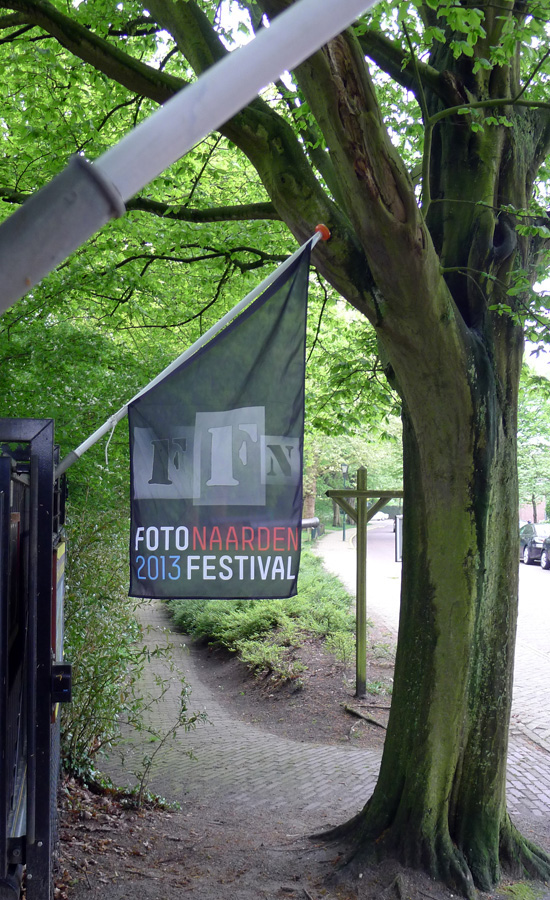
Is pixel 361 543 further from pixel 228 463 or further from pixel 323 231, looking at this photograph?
pixel 228 463

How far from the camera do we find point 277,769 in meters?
7.83

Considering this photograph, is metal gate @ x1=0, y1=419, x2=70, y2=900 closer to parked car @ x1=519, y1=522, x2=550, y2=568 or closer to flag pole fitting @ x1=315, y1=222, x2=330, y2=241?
flag pole fitting @ x1=315, y1=222, x2=330, y2=241

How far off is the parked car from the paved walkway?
763 inches

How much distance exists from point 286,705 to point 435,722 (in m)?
5.73

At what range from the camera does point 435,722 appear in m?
4.98

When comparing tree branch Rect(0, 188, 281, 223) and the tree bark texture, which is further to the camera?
tree branch Rect(0, 188, 281, 223)

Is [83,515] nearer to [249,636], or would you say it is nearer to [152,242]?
[152,242]

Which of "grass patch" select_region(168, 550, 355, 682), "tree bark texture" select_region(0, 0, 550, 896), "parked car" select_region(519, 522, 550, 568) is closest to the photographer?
"tree bark texture" select_region(0, 0, 550, 896)

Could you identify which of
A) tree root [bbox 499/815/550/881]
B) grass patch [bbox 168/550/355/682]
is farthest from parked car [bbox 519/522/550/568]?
tree root [bbox 499/815/550/881]

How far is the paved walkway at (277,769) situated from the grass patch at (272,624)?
135 centimetres

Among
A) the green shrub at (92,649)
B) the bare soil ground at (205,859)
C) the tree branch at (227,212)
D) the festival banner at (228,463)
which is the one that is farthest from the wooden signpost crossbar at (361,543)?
the festival banner at (228,463)

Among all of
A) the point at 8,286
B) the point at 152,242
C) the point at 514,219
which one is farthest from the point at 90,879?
the point at 152,242

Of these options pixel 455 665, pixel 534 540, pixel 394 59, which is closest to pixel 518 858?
→ pixel 455 665

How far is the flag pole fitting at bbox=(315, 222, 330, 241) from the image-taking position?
176 inches
